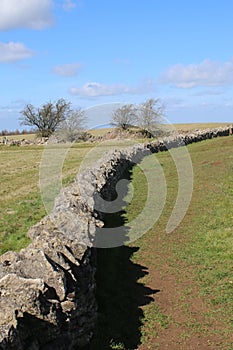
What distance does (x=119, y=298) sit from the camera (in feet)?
34.1

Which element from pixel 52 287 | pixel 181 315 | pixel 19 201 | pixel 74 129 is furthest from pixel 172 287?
pixel 74 129

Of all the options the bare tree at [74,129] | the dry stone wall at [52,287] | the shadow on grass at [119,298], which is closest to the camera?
the dry stone wall at [52,287]

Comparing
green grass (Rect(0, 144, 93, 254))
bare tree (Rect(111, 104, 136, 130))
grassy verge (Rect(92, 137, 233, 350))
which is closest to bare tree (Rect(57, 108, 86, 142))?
bare tree (Rect(111, 104, 136, 130))

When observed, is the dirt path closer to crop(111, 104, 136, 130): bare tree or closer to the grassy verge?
the grassy verge

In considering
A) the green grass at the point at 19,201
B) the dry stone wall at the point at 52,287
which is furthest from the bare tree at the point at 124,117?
the dry stone wall at the point at 52,287

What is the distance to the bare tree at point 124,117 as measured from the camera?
244 feet

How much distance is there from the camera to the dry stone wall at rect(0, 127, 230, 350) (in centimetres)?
623

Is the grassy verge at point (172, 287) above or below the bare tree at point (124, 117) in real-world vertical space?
below

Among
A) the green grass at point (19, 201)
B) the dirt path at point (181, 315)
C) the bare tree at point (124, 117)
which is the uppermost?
the bare tree at point (124, 117)

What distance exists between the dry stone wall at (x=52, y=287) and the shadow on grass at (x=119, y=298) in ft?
1.39

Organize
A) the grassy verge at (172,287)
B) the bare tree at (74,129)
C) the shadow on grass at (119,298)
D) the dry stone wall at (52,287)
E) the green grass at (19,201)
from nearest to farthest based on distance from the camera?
the dry stone wall at (52,287), the shadow on grass at (119,298), the grassy verge at (172,287), the green grass at (19,201), the bare tree at (74,129)

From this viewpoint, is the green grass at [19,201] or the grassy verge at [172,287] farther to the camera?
the green grass at [19,201]

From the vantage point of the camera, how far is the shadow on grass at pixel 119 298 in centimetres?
872

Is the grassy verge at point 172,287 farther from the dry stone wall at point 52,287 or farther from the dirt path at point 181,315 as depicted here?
the dry stone wall at point 52,287
